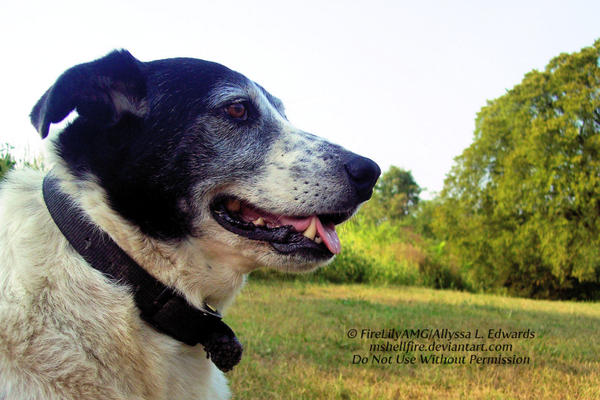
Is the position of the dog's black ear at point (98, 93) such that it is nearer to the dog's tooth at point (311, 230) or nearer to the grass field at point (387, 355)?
the dog's tooth at point (311, 230)

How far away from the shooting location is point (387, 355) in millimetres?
3961

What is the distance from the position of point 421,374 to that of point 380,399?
0.73m

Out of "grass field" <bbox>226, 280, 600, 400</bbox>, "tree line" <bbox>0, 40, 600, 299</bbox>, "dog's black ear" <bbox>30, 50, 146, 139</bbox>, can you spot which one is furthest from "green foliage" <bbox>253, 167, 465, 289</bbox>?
"dog's black ear" <bbox>30, 50, 146, 139</bbox>

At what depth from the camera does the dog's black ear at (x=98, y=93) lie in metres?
1.70

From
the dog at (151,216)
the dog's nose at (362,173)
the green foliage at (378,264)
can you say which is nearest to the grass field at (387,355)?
the dog at (151,216)

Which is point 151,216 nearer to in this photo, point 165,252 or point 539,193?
point 165,252

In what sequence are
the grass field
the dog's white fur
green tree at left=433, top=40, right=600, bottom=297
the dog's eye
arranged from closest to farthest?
1. the dog's white fur
2. the dog's eye
3. the grass field
4. green tree at left=433, top=40, right=600, bottom=297

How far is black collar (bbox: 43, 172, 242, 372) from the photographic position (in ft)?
5.33

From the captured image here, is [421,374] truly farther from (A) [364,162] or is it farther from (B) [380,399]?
(A) [364,162]

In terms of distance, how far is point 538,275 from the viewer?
17.2 meters

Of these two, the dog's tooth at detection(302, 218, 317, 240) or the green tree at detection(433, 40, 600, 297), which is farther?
the green tree at detection(433, 40, 600, 297)

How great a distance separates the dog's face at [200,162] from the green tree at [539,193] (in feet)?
47.5

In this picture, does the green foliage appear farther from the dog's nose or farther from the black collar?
the black collar

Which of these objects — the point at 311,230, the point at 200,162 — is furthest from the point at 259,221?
the point at 200,162
